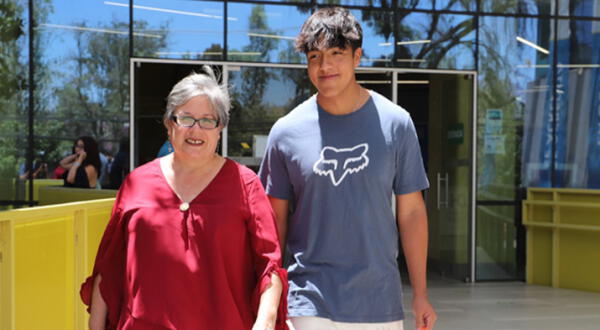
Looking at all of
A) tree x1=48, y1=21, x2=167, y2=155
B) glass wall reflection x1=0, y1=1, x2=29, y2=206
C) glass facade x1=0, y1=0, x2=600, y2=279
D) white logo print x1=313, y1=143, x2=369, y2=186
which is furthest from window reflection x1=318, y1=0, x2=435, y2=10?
white logo print x1=313, y1=143, x2=369, y2=186

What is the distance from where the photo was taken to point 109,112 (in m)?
8.62

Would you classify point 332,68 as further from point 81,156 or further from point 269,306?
point 81,156

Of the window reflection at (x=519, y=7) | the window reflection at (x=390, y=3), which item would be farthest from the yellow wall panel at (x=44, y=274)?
the window reflection at (x=519, y=7)

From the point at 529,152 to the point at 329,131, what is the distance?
757 centimetres

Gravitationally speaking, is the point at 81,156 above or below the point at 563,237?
above

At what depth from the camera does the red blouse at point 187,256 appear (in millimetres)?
2334

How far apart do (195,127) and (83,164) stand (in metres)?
6.40

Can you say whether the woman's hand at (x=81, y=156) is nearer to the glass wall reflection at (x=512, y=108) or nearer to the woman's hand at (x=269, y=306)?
the glass wall reflection at (x=512, y=108)

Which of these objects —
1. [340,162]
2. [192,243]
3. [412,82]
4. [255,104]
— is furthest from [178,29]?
[192,243]

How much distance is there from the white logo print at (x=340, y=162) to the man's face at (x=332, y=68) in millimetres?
212

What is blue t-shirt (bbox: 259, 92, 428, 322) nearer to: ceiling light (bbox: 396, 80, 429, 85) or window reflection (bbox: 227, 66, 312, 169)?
window reflection (bbox: 227, 66, 312, 169)

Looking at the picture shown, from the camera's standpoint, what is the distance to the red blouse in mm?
2334

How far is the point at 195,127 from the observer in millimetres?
2461

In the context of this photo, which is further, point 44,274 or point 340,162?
point 44,274
